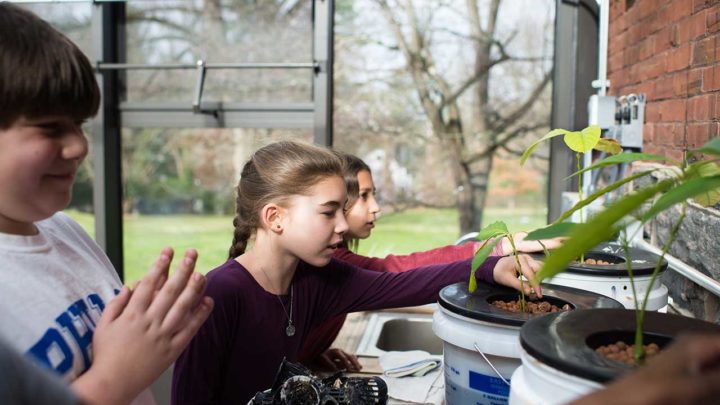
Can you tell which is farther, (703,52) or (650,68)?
(650,68)

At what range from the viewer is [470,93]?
9.04ft

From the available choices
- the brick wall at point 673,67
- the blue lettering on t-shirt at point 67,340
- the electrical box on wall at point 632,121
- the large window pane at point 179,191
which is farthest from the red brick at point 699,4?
the large window pane at point 179,191

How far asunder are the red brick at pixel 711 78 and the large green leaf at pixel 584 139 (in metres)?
0.41

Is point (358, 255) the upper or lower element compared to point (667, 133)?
lower

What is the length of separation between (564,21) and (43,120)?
2.33 metres

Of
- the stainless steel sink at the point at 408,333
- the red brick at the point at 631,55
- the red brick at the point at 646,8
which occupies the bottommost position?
the stainless steel sink at the point at 408,333

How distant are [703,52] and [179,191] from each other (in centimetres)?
218

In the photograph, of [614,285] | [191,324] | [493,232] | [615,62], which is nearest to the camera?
[191,324]

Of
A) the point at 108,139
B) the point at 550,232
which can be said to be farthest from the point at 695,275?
the point at 108,139

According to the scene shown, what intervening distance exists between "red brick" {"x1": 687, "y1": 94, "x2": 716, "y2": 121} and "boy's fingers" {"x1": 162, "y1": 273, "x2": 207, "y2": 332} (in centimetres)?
120

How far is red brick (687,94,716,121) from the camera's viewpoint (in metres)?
1.46

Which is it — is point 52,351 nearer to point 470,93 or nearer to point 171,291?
point 171,291

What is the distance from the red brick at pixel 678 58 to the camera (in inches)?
64.7

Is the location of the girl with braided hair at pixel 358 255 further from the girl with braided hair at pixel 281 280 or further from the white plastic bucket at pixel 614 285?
the white plastic bucket at pixel 614 285
